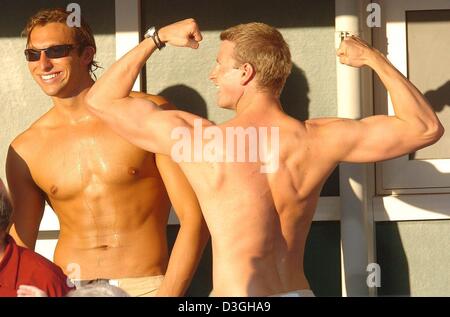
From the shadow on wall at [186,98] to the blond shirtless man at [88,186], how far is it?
59 centimetres

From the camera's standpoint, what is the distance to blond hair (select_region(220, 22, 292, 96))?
627 centimetres

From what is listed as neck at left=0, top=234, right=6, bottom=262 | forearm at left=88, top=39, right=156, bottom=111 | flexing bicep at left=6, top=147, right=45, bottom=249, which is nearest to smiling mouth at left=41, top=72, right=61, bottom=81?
flexing bicep at left=6, top=147, right=45, bottom=249

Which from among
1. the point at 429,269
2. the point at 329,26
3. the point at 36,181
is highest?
the point at 329,26

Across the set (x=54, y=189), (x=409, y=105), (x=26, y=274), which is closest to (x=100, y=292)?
(x=26, y=274)

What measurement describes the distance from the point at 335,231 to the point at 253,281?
1.67m

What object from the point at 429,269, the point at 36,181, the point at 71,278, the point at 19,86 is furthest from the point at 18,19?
the point at 429,269

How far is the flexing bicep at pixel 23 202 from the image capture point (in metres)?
7.17

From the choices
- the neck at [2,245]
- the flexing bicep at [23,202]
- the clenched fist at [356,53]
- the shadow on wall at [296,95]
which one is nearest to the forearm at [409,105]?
the clenched fist at [356,53]

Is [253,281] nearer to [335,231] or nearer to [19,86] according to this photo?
[335,231]

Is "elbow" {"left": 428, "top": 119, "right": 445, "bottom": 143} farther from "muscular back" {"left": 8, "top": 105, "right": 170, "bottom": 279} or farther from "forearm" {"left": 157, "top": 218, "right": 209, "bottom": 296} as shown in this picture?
"muscular back" {"left": 8, "top": 105, "right": 170, "bottom": 279}

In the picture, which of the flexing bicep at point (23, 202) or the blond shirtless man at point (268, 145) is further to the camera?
the flexing bicep at point (23, 202)

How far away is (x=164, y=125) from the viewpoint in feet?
20.4

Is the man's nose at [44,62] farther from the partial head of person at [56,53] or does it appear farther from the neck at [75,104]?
the neck at [75,104]
